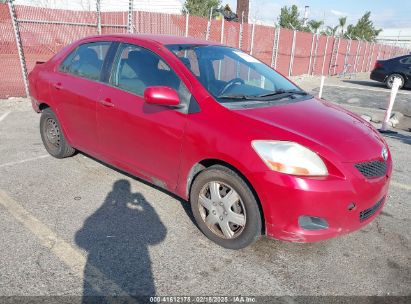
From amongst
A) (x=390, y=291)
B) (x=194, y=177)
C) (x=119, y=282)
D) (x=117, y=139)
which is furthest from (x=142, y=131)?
(x=390, y=291)

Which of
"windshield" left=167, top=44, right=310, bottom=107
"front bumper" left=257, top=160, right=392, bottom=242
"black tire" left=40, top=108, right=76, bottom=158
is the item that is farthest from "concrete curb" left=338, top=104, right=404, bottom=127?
"black tire" left=40, top=108, right=76, bottom=158

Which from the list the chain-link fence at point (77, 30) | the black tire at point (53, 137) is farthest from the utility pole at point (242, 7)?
the black tire at point (53, 137)

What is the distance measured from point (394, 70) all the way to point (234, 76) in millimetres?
14595

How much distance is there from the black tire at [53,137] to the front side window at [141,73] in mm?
1384

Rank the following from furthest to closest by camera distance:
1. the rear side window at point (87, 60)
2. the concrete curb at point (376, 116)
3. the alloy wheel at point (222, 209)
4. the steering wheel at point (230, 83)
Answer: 1. the concrete curb at point (376, 116)
2. the rear side window at point (87, 60)
3. the steering wheel at point (230, 83)
4. the alloy wheel at point (222, 209)

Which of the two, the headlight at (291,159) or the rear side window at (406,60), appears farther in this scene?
the rear side window at (406,60)

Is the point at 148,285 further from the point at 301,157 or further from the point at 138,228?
the point at 301,157

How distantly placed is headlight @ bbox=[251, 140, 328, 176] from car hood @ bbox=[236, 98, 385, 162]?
0.19ft

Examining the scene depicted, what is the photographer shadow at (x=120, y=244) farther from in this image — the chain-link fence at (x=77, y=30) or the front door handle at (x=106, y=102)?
the chain-link fence at (x=77, y=30)

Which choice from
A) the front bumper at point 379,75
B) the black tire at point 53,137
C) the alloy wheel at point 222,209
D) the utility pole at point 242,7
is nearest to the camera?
the alloy wheel at point 222,209

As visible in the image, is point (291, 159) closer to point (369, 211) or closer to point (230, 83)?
point (369, 211)

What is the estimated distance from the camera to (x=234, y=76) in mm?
3371

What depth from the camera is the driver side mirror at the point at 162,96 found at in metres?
2.77

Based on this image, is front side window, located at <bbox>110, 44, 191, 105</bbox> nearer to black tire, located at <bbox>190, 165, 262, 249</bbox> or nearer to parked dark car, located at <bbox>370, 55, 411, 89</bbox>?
black tire, located at <bbox>190, 165, 262, 249</bbox>
